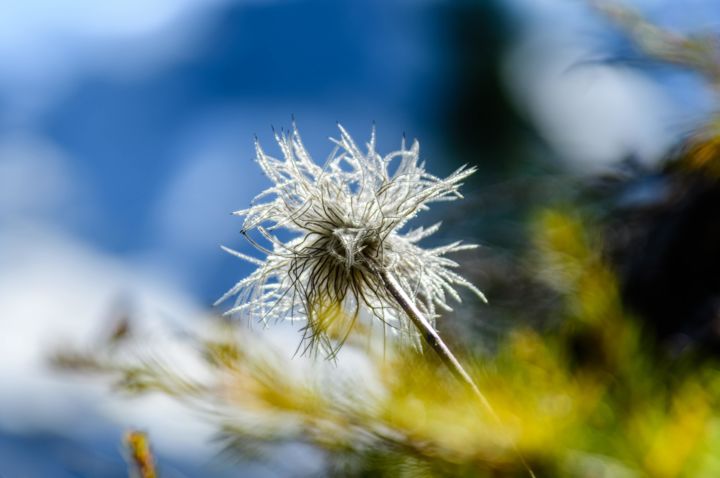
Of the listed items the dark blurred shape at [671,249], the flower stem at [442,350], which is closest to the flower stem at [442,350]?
the flower stem at [442,350]

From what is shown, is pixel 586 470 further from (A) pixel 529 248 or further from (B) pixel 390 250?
(A) pixel 529 248

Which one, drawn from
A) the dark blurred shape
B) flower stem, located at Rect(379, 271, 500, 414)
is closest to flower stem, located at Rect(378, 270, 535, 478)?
flower stem, located at Rect(379, 271, 500, 414)

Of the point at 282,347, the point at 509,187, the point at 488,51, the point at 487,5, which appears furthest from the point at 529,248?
the point at 487,5

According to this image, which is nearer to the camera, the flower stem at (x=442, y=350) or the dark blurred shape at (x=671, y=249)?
the flower stem at (x=442, y=350)

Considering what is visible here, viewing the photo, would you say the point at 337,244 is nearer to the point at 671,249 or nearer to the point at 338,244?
the point at 338,244

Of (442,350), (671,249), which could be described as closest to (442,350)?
(442,350)

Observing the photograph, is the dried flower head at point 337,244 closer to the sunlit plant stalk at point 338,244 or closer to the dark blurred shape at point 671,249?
the sunlit plant stalk at point 338,244
